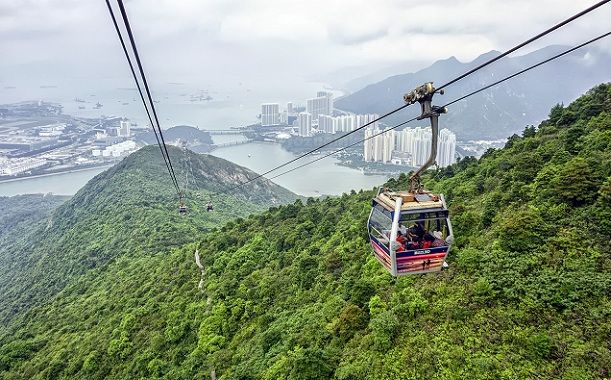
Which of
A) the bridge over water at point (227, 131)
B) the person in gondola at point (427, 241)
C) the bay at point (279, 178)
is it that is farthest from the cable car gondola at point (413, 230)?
the bridge over water at point (227, 131)

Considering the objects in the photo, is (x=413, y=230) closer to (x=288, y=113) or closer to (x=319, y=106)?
(x=319, y=106)

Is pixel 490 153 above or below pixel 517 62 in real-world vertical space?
below

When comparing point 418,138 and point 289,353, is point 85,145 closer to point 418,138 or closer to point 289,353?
point 418,138

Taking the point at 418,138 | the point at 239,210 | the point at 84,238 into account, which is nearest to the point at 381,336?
the point at 84,238

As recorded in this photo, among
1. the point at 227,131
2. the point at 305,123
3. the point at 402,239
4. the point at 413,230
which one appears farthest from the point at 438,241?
the point at 227,131

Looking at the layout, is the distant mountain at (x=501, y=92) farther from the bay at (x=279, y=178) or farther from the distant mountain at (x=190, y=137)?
the distant mountain at (x=190, y=137)

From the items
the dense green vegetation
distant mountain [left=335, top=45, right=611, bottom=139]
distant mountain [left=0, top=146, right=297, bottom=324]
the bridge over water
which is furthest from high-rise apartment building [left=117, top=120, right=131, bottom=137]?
the dense green vegetation

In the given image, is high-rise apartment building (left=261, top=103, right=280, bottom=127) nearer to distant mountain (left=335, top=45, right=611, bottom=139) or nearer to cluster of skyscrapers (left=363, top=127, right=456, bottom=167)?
distant mountain (left=335, top=45, right=611, bottom=139)
